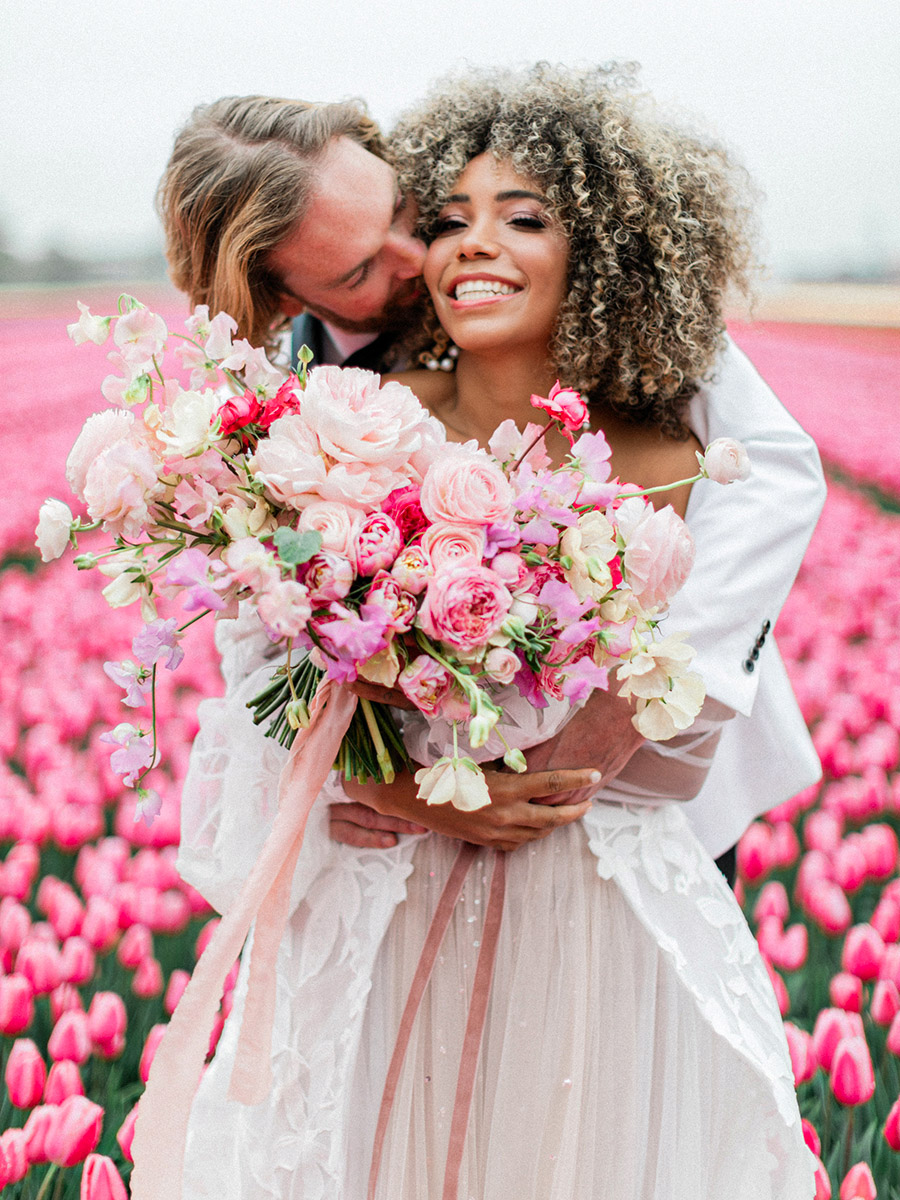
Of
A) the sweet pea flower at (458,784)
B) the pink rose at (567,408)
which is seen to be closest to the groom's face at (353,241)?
the pink rose at (567,408)

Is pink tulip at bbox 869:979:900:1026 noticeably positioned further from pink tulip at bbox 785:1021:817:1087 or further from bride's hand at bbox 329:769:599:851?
bride's hand at bbox 329:769:599:851

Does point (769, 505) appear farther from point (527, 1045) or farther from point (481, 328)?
point (527, 1045)

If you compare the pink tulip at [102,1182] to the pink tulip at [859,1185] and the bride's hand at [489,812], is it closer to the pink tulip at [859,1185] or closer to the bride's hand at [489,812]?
the bride's hand at [489,812]

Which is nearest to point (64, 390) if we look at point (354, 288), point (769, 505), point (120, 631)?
point (120, 631)

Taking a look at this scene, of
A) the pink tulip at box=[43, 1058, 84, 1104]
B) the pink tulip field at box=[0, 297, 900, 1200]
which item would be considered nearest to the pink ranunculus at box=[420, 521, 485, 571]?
the pink tulip field at box=[0, 297, 900, 1200]

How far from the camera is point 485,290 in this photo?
1195 mm

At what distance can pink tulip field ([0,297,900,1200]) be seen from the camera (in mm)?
1365

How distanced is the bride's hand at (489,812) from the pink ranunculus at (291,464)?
0.37m

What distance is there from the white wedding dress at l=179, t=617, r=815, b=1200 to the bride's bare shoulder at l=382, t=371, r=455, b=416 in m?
0.50

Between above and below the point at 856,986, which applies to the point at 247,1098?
above

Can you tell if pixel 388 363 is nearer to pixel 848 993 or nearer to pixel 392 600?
pixel 392 600

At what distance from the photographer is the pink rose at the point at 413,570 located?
0.82m

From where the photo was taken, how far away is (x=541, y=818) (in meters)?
1.07

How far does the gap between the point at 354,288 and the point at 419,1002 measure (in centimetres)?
85
